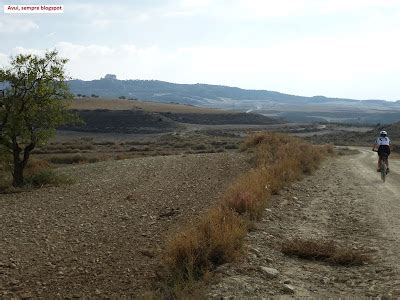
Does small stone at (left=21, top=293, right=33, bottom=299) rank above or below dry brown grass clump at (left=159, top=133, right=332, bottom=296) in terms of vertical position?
below

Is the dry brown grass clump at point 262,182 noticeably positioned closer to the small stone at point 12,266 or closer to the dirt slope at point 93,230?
the dirt slope at point 93,230

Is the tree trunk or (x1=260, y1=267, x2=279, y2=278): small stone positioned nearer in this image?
(x1=260, y1=267, x2=279, y2=278): small stone

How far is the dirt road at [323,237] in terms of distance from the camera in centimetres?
714

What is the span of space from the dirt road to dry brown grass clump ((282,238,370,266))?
181 mm

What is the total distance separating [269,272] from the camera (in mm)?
7812

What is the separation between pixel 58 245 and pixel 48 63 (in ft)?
32.7

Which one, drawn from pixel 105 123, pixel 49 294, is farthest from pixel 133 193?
pixel 105 123

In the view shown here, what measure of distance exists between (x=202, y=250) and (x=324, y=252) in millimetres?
2419

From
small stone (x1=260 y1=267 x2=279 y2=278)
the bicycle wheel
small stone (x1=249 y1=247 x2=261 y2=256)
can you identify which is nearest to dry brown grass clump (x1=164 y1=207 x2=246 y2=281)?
small stone (x1=249 y1=247 x2=261 y2=256)

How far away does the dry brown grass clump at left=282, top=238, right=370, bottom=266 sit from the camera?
8.51 metres

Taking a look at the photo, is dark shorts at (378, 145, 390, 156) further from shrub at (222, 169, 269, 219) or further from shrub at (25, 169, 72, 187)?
shrub at (25, 169, 72, 187)

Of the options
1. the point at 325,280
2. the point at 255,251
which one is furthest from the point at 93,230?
the point at 325,280

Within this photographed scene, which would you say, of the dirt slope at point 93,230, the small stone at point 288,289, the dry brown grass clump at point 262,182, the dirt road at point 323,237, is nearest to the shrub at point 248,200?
the dry brown grass clump at point 262,182

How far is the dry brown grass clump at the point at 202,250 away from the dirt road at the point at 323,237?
27cm
